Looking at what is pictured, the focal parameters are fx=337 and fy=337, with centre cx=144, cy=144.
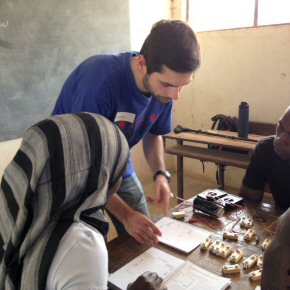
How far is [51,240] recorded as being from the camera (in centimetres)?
70

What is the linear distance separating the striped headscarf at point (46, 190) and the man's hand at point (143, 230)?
478 millimetres

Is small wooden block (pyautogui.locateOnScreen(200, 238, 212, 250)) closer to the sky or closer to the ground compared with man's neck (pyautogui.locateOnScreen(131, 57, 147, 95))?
closer to the ground

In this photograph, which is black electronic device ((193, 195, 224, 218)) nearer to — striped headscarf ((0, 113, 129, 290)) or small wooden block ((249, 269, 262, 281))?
small wooden block ((249, 269, 262, 281))

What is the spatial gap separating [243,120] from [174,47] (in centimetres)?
189

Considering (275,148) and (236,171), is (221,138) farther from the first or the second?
(275,148)

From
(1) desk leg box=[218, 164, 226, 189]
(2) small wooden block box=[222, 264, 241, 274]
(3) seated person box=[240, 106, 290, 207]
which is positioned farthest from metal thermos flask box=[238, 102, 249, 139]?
(2) small wooden block box=[222, 264, 241, 274]

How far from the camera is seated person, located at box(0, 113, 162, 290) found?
70 centimetres

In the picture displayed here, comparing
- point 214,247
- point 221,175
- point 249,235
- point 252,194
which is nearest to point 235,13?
point 221,175

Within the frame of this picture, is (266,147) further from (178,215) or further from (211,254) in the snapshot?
(211,254)

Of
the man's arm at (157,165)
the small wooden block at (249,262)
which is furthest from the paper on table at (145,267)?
the man's arm at (157,165)

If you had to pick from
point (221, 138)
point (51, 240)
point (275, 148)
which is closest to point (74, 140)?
point (51, 240)

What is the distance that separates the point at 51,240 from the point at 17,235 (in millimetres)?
73

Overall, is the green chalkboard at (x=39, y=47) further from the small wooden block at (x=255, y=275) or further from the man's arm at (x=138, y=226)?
the small wooden block at (x=255, y=275)

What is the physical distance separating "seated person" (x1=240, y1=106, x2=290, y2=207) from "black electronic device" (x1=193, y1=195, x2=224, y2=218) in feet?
1.26
